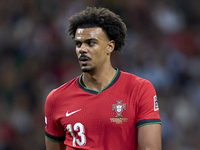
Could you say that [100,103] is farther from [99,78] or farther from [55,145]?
[55,145]

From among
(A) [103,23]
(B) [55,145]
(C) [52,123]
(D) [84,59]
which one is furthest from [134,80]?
(B) [55,145]

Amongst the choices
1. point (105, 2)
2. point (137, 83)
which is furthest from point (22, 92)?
point (137, 83)

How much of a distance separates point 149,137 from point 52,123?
1.09 metres

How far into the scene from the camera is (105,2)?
738 centimetres

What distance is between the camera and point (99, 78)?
12.0 ft

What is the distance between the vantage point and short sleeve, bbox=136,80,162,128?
330 cm

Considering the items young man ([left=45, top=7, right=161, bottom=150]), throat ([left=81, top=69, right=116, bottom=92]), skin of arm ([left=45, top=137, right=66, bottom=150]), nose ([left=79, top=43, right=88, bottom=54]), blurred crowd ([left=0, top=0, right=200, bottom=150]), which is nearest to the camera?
young man ([left=45, top=7, right=161, bottom=150])

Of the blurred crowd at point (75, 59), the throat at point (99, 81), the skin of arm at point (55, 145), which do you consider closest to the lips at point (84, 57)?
the throat at point (99, 81)

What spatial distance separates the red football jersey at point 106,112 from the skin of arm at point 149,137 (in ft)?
0.16

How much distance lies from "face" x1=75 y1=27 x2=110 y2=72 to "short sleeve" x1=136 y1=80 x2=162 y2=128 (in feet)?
1.68

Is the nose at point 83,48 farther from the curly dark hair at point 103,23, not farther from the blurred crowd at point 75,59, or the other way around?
the blurred crowd at point 75,59

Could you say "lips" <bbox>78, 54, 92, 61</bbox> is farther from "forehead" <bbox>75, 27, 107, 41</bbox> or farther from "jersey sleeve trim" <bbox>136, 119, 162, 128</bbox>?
"jersey sleeve trim" <bbox>136, 119, 162, 128</bbox>

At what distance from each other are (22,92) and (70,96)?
367 cm

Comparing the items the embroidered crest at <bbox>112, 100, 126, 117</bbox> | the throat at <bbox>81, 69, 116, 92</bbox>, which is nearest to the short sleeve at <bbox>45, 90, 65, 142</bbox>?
the throat at <bbox>81, 69, 116, 92</bbox>
